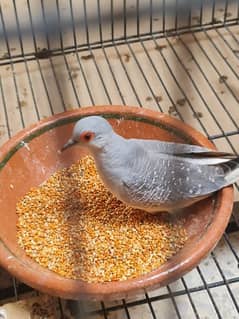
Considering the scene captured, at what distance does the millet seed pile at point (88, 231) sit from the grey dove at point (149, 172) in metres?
0.05

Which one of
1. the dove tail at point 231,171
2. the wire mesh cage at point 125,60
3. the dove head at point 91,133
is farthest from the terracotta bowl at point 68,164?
the wire mesh cage at point 125,60

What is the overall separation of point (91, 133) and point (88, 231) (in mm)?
165

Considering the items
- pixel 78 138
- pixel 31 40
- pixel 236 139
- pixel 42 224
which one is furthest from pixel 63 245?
pixel 31 40

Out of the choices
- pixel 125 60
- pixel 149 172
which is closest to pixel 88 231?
pixel 149 172

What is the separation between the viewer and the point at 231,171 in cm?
86

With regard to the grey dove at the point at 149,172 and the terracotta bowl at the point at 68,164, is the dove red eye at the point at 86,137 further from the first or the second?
the terracotta bowl at the point at 68,164

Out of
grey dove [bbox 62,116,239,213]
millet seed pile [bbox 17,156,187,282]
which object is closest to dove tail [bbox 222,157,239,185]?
grey dove [bbox 62,116,239,213]

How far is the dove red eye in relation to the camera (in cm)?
80

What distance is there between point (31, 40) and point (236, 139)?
1.90 ft

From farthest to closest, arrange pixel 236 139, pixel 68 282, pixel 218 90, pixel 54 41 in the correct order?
pixel 54 41, pixel 218 90, pixel 236 139, pixel 68 282

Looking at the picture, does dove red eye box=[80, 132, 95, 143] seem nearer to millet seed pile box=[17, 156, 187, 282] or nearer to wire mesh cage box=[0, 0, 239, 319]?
millet seed pile box=[17, 156, 187, 282]

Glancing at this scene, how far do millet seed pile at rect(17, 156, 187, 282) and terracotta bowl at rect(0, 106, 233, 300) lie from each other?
0.07ft

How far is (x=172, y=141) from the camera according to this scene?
0.94 m

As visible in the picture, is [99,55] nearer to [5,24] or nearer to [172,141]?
[5,24]
